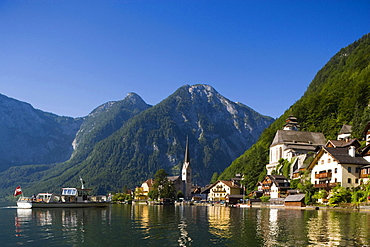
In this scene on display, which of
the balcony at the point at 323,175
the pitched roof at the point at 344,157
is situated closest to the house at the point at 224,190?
the balcony at the point at 323,175

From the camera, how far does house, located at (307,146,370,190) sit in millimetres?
72000

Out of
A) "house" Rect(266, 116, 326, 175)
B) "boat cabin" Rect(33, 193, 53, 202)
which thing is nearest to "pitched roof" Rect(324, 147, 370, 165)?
"house" Rect(266, 116, 326, 175)

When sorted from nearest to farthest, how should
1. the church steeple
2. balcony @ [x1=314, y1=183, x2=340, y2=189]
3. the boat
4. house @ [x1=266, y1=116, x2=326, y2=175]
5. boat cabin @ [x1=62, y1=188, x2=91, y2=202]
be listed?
1. balcony @ [x1=314, y1=183, x2=340, y2=189]
2. the boat
3. boat cabin @ [x1=62, y1=188, x2=91, y2=202]
4. house @ [x1=266, y1=116, x2=326, y2=175]
5. the church steeple

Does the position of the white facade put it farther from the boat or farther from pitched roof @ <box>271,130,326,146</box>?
the boat

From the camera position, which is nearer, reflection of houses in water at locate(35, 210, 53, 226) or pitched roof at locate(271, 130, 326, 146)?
reflection of houses in water at locate(35, 210, 53, 226)

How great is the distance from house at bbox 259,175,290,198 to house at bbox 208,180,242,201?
33.0 meters

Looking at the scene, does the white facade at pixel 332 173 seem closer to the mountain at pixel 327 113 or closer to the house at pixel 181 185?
the mountain at pixel 327 113

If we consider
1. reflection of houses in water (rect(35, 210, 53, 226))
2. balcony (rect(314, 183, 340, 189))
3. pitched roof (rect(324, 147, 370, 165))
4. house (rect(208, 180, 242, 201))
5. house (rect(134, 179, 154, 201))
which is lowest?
house (rect(134, 179, 154, 201))

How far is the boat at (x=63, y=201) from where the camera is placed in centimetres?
7981

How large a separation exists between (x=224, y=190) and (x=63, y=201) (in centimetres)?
7015

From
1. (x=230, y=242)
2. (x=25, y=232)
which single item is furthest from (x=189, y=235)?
(x=25, y=232)

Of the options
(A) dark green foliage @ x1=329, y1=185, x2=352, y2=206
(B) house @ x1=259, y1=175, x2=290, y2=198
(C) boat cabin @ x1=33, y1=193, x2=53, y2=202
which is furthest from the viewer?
(B) house @ x1=259, y1=175, x2=290, y2=198

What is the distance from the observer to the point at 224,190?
14100 cm

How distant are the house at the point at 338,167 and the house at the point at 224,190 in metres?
57.7
